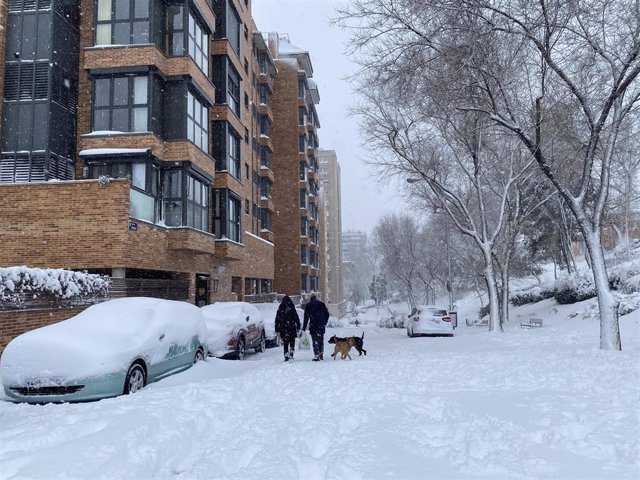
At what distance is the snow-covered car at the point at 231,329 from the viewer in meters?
12.4

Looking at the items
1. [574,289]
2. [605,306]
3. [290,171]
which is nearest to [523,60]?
[605,306]

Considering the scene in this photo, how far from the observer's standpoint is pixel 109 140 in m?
16.6

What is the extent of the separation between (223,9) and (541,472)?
968 inches

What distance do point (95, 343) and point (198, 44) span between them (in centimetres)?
1547

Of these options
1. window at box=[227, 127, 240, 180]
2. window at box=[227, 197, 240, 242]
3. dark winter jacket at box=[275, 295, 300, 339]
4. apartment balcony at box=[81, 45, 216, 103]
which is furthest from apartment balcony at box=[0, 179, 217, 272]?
window at box=[227, 127, 240, 180]

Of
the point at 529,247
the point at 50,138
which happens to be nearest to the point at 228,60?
the point at 50,138

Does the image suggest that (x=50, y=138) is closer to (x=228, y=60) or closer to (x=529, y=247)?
(x=228, y=60)

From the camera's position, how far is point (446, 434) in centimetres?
493

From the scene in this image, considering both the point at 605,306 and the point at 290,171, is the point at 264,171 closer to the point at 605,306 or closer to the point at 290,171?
the point at 290,171

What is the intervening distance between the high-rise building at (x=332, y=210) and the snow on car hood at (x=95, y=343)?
71068 millimetres

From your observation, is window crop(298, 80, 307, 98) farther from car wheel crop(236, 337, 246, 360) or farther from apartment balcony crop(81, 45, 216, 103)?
car wheel crop(236, 337, 246, 360)

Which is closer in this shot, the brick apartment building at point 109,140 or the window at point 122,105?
the brick apartment building at point 109,140

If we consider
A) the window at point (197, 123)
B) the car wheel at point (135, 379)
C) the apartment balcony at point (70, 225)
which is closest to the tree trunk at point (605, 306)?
the car wheel at point (135, 379)

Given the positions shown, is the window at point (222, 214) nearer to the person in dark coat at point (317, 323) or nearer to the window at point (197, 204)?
the window at point (197, 204)
